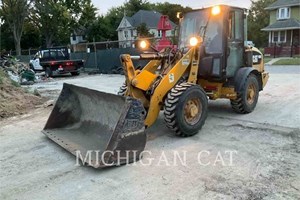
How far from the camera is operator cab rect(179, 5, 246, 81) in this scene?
6262 millimetres

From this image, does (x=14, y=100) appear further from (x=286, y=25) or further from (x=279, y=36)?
(x=279, y=36)

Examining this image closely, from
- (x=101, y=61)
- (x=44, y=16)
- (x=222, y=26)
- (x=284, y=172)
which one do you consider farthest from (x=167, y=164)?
(x=44, y=16)

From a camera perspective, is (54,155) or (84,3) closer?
(54,155)

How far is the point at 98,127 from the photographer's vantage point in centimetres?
541

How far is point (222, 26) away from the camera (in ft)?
20.5

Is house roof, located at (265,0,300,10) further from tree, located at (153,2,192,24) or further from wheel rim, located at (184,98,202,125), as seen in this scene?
wheel rim, located at (184,98,202,125)

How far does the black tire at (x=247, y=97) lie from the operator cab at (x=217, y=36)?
0.42m

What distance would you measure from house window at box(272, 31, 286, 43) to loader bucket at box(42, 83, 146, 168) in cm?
3018

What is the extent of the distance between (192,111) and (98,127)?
1.56 m

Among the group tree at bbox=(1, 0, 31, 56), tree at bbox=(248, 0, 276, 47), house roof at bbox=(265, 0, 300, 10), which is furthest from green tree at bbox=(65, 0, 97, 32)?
tree at bbox=(248, 0, 276, 47)

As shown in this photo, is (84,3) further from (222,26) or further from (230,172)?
(230,172)

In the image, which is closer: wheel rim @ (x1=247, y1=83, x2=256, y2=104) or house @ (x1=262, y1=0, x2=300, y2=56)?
wheel rim @ (x1=247, y1=83, x2=256, y2=104)

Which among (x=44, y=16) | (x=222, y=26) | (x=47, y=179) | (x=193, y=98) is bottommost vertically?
(x=47, y=179)

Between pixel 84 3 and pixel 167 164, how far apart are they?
3808 cm
